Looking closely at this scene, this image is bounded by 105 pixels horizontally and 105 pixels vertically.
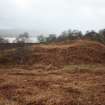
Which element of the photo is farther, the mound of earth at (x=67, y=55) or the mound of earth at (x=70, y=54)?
the mound of earth at (x=70, y=54)

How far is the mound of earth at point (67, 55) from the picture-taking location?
20.6 metres

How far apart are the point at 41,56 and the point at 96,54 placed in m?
5.11

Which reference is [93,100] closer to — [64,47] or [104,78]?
[104,78]

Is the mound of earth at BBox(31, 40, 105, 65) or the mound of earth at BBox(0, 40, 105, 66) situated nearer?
the mound of earth at BBox(0, 40, 105, 66)

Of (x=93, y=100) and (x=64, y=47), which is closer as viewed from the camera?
(x=93, y=100)

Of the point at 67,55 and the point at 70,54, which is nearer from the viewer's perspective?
the point at 67,55

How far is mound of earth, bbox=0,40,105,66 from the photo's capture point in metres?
20.6

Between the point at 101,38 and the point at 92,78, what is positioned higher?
the point at 101,38

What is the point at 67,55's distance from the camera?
21.7 metres

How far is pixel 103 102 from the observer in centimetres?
945

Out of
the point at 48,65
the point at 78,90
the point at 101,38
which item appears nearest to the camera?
the point at 78,90

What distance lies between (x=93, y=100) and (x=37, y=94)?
8.02 feet

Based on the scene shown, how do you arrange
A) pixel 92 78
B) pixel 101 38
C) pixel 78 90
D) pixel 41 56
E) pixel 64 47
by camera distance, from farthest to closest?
pixel 101 38 → pixel 64 47 → pixel 41 56 → pixel 92 78 → pixel 78 90

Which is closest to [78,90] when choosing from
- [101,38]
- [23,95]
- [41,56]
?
[23,95]
